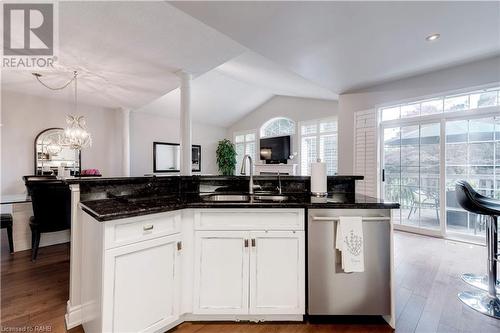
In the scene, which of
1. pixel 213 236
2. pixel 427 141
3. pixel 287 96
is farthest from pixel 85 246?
pixel 287 96

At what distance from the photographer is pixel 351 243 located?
161cm

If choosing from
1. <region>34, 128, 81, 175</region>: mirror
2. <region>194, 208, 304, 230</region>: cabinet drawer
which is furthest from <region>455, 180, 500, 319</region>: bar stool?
<region>34, 128, 81, 175</region>: mirror

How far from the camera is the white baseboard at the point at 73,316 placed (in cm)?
169

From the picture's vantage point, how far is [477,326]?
1653 mm

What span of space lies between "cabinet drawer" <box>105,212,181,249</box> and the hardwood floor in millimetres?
737

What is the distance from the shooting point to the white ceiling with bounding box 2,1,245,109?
2.24 metres

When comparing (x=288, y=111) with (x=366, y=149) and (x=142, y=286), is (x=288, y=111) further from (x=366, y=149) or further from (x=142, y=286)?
(x=142, y=286)

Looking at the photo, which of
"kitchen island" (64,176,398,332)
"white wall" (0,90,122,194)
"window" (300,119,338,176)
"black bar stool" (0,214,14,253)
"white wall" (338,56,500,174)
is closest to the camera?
"kitchen island" (64,176,398,332)

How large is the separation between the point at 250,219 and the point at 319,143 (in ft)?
16.9

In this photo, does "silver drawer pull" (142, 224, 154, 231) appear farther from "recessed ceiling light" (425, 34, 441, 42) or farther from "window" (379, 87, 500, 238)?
"window" (379, 87, 500, 238)

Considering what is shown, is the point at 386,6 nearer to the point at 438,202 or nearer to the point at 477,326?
the point at 477,326

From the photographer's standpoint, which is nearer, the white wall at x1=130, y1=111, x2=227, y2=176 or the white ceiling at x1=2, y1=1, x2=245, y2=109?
the white ceiling at x1=2, y1=1, x2=245, y2=109

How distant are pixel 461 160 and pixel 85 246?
15.7ft

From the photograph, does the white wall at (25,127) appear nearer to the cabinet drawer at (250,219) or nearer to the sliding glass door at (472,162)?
the cabinet drawer at (250,219)
